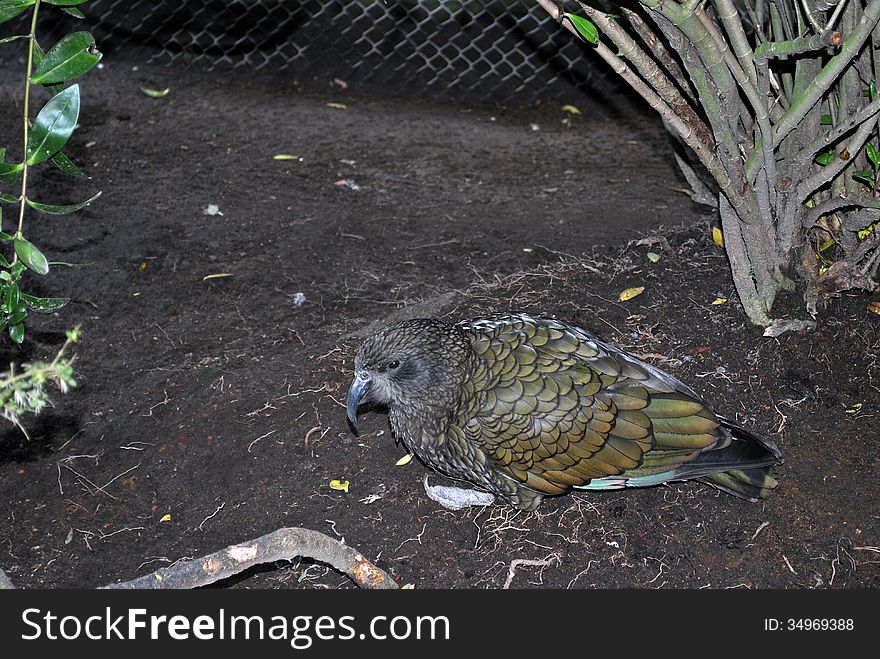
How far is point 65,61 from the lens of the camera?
2.53 m

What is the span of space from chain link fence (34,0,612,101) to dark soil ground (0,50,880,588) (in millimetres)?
1144

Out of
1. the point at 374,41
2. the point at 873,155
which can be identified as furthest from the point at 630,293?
the point at 374,41

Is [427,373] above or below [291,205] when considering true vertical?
above

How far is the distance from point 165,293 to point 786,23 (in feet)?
13.5

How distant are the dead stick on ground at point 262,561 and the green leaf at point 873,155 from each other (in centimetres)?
303

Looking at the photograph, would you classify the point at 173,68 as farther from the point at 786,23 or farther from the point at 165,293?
the point at 786,23

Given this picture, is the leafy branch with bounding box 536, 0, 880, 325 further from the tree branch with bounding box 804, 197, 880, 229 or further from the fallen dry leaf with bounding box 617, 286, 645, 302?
the fallen dry leaf with bounding box 617, 286, 645, 302

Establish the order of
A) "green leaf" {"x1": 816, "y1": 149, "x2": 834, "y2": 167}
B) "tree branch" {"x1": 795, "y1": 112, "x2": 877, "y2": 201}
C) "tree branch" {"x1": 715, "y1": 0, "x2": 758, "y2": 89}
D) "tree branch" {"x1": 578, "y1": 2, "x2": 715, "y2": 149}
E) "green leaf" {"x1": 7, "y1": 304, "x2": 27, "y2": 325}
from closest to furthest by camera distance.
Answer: "green leaf" {"x1": 7, "y1": 304, "x2": 27, "y2": 325}
"tree branch" {"x1": 578, "y1": 2, "x2": 715, "y2": 149}
"tree branch" {"x1": 715, "y1": 0, "x2": 758, "y2": 89}
"tree branch" {"x1": 795, "y1": 112, "x2": 877, "y2": 201}
"green leaf" {"x1": 816, "y1": 149, "x2": 834, "y2": 167}

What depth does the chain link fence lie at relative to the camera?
910 centimetres

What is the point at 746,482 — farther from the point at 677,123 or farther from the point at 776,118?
the point at 776,118

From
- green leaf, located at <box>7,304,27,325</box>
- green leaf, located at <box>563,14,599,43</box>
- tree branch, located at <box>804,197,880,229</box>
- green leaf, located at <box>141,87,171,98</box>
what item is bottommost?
green leaf, located at <box>141,87,171,98</box>

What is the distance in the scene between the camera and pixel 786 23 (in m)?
4.34

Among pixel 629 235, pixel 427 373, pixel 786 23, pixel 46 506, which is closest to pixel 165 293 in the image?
pixel 46 506

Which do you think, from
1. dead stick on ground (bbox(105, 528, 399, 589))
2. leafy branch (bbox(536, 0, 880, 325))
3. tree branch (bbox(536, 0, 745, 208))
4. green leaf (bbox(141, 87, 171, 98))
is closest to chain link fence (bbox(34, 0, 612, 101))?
green leaf (bbox(141, 87, 171, 98))
